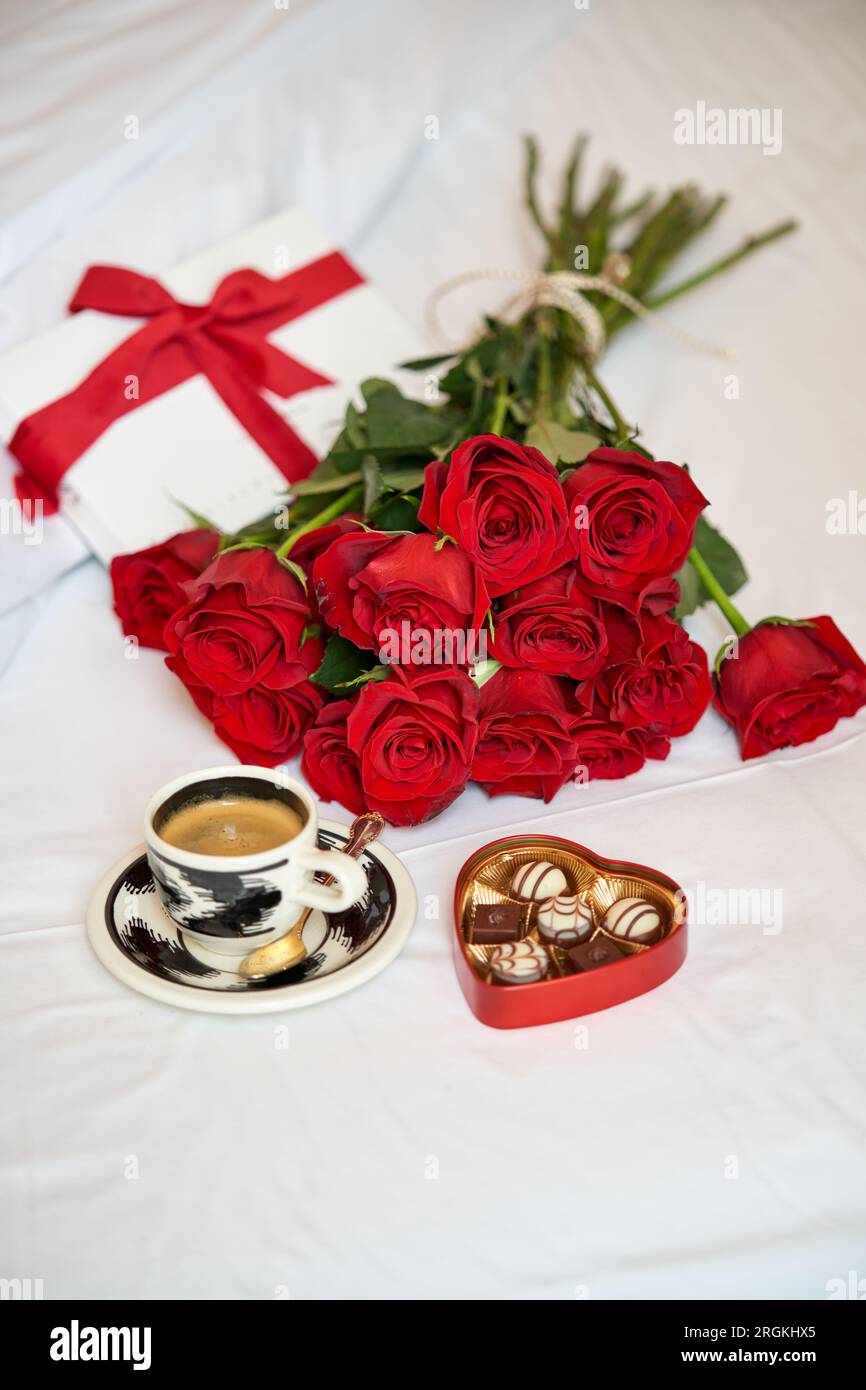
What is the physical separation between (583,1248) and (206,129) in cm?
126

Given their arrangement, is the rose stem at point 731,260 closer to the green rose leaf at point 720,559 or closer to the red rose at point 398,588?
the green rose leaf at point 720,559

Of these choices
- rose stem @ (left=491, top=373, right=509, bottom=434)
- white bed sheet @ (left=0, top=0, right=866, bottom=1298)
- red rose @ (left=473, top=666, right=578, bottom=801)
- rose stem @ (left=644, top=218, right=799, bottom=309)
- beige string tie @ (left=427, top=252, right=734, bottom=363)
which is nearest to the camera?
white bed sheet @ (left=0, top=0, right=866, bottom=1298)

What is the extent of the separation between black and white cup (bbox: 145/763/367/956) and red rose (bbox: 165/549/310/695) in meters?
0.11

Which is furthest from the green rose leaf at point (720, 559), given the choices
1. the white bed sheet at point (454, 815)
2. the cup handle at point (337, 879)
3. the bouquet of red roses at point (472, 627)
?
the cup handle at point (337, 879)

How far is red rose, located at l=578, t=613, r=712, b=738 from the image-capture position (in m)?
0.85

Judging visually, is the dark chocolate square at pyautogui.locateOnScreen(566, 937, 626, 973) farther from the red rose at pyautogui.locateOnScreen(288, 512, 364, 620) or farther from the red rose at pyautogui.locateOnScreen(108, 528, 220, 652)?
the red rose at pyautogui.locateOnScreen(108, 528, 220, 652)

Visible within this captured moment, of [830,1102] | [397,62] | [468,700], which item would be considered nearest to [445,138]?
[397,62]

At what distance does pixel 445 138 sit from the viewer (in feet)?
5.08

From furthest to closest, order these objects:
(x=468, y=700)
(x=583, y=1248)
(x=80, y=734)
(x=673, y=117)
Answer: (x=673, y=117), (x=80, y=734), (x=468, y=700), (x=583, y=1248)

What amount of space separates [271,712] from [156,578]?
0.62ft

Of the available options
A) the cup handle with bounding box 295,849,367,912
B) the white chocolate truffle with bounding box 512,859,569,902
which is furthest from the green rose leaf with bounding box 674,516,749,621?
the cup handle with bounding box 295,849,367,912

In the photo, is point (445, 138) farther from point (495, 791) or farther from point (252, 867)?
point (252, 867)

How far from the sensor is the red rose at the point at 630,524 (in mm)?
801

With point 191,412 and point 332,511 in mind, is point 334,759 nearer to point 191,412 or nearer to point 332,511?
point 332,511
